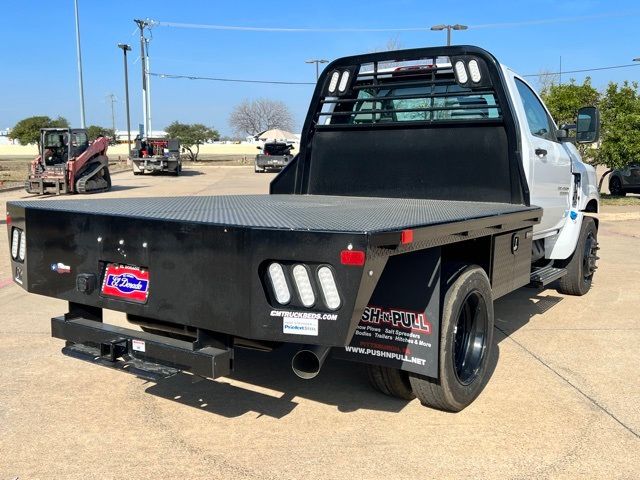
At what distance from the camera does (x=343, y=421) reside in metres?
3.79

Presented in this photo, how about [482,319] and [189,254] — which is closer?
[189,254]

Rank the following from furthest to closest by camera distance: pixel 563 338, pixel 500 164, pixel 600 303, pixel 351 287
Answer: pixel 600 303
pixel 563 338
pixel 500 164
pixel 351 287

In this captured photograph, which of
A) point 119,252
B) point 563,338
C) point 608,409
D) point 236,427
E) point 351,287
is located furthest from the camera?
point 563,338

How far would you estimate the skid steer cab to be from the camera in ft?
68.6

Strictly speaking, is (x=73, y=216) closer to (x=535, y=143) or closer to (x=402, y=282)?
(x=402, y=282)

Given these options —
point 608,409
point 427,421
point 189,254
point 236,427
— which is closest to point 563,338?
point 608,409

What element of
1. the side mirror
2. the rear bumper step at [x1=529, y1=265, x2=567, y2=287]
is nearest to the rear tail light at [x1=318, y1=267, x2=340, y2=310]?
the rear bumper step at [x1=529, y1=265, x2=567, y2=287]

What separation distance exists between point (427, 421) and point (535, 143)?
9.05 ft

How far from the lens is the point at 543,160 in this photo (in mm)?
5484

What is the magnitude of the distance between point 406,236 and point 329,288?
42 cm

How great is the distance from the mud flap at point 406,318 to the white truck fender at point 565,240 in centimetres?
330

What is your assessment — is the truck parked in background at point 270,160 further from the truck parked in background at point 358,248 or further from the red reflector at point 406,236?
the red reflector at point 406,236

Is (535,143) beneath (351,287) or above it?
above

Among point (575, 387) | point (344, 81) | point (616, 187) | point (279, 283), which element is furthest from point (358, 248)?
point (616, 187)
